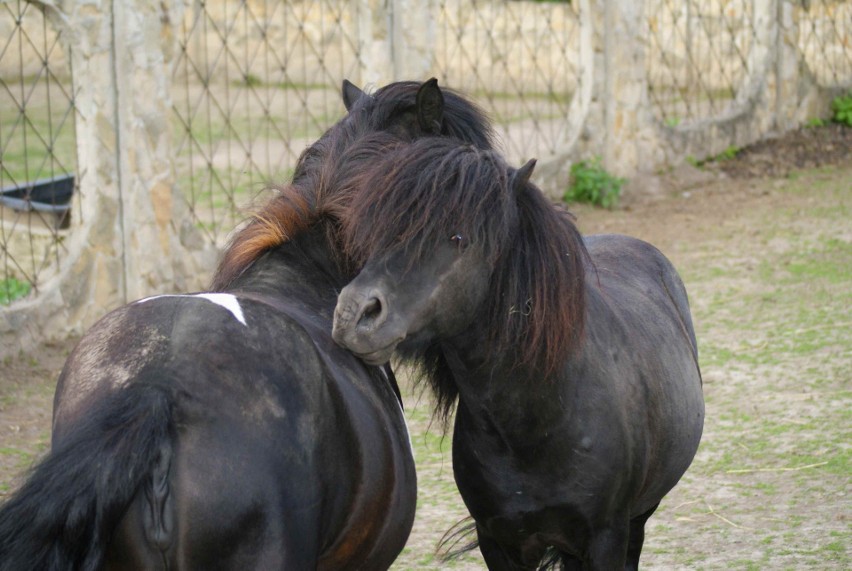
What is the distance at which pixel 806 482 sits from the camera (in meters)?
4.54

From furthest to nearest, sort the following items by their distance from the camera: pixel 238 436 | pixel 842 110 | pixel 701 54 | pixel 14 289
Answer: pixel 701 54, pixel 842 110, pixel 14 289, pixel 238 436

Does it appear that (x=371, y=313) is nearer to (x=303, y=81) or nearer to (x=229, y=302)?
(x=229, y=302)

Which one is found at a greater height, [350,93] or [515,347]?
[350,93]

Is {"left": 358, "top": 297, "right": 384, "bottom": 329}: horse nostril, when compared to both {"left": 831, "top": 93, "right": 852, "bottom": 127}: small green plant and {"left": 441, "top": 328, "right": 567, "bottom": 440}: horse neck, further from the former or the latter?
{"left": 831, "top": 93, "right": 852, "bottom": 127}: small green plant

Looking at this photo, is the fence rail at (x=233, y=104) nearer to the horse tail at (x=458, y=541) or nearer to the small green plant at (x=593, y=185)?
the small green plant at (x=593, y=185)

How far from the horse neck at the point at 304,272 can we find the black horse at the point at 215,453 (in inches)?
3.2

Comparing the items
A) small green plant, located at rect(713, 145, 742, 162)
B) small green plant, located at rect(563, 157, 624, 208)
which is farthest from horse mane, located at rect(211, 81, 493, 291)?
small green plant, located at rect(713, 145, 742, 162)

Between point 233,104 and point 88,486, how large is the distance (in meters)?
7.62

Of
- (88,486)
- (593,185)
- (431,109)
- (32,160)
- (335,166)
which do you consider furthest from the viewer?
(32,160)

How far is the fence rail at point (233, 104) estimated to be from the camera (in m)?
6.41

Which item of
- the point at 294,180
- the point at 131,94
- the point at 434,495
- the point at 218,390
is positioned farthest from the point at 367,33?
the point at 218,390

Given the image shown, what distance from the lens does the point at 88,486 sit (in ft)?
6.09

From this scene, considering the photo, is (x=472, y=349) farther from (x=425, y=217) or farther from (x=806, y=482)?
(x=806, y=482)

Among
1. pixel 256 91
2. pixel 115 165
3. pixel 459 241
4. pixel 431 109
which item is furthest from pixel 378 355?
pixel 256 91
